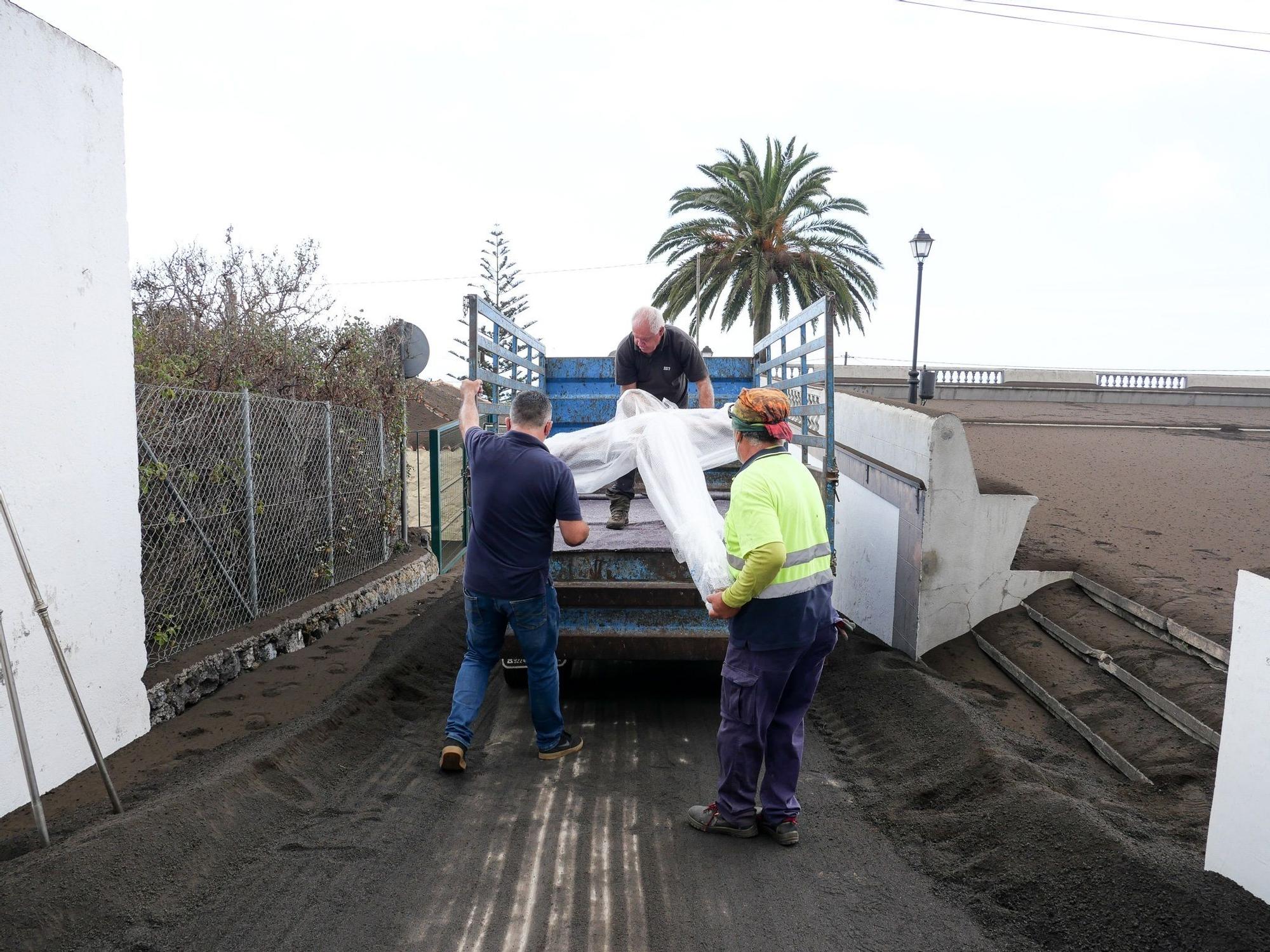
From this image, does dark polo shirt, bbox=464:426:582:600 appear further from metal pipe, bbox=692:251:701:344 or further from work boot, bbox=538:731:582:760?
metal pipe, bbox=692:251:701:344

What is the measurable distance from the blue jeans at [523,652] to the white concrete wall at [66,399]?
202 centimetres

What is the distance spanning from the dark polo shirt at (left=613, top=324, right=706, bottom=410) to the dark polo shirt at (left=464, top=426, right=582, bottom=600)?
2.39 meters

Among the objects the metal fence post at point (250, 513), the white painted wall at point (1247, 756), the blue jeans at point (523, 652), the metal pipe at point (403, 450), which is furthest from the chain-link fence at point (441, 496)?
the white painted wall at point (1247, 756)

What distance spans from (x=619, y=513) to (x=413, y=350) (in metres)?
5.98

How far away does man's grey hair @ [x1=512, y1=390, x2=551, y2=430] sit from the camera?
514 cm

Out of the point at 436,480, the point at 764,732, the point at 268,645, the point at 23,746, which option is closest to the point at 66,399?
the point at 23,746

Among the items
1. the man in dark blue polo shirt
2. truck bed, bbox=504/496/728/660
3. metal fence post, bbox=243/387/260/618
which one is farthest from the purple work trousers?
metal fence post, bbox=243/387/260/618

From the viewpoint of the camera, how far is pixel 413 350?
11.7 m

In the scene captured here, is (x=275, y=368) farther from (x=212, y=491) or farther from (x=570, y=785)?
(x=570, y=785)

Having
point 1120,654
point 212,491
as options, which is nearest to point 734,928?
point 1120,654

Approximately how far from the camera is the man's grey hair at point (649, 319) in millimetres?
7043

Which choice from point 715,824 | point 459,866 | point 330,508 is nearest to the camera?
point 459,866

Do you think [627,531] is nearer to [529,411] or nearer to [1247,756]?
[529,411]

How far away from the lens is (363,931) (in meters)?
3.42
